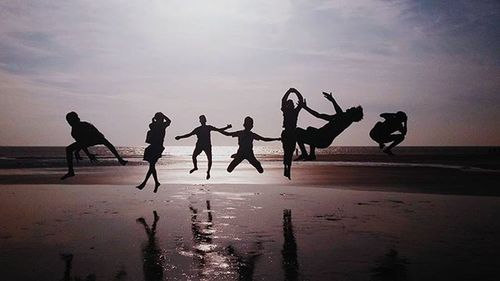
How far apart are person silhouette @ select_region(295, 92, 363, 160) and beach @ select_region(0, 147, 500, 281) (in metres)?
3.36

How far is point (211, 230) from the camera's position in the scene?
17.8 meters

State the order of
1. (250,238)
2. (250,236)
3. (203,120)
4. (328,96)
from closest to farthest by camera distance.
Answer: (328,96), (250,238), (250,236), (203,120)

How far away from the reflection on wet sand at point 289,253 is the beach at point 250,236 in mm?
34

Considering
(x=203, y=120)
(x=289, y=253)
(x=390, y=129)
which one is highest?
(x=203, y=120)

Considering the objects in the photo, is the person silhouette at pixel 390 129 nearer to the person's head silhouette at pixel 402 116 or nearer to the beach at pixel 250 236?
the person's head silhouette at pixel 402 116

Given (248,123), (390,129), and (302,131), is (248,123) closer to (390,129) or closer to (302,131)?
(302,131)

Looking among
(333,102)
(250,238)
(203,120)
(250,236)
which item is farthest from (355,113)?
(203,120)

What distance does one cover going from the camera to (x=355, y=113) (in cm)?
1198

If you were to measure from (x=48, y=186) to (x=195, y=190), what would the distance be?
11.5 m

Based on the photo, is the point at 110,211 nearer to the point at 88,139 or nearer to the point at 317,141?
the point at 88,139

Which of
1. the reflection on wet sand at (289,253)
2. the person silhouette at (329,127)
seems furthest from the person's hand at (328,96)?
the reflection on wet sand at (289,253)

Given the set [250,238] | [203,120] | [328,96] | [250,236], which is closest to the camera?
[328,96]

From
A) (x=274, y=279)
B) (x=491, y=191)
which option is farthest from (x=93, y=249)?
(x=491, y=191)

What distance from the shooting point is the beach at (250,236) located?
12344 millimetres
